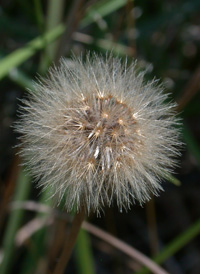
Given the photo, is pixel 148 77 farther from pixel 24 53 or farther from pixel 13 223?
pixel 13 223

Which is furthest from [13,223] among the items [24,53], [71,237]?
[71,237]

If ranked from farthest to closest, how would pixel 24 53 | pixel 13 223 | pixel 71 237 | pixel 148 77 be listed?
1. pixel 148 77
2. pixel 13 223
3. pixel 24 53
4. pixel 71 237

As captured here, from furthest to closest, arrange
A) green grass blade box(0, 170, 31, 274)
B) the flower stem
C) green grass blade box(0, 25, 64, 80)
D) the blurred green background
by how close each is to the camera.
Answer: the blurred green background → green grass blade box(0, 170, 31, 274) → green grass blade box(0, 25, 64, 80) → the flower stem

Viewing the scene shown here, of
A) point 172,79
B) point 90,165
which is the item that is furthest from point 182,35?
point 90,165

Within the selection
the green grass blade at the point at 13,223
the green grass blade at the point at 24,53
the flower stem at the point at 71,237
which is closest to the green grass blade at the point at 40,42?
the green grass blade at the point at 24,53

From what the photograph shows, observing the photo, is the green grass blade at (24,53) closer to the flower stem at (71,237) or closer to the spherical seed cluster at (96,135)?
the spherical seed cluster at (96,135)

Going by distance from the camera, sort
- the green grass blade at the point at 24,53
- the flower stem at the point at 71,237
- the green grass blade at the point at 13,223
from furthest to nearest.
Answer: the green grass blade at the point at 13,223, the green grass blade at the point at 24,53, the flower stem at the point at 71,237

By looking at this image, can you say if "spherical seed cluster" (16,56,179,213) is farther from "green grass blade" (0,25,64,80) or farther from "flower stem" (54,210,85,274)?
"green grass blade" (0,25,64,80)

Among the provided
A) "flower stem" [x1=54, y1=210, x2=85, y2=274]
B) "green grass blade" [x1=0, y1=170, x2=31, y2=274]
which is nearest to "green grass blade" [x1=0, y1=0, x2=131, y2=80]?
"green grass blade" [x1=0, y1=170, x2=31, y2=274]
